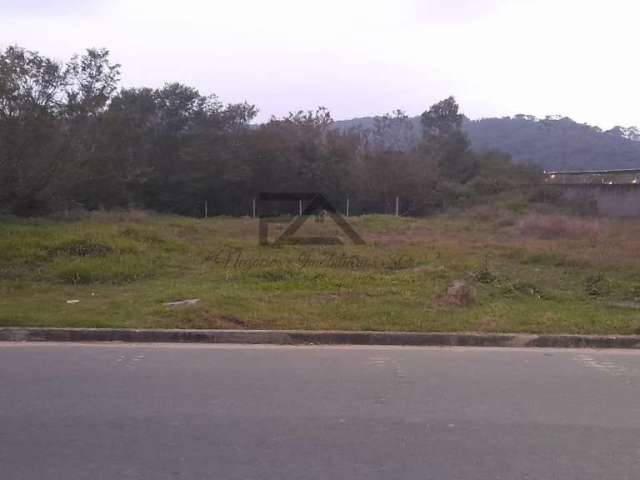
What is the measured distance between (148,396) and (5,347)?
2.74 meters

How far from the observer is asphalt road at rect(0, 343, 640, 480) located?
4.20 metres

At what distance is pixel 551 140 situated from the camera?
271ft

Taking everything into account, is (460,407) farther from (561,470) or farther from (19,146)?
(19,146)

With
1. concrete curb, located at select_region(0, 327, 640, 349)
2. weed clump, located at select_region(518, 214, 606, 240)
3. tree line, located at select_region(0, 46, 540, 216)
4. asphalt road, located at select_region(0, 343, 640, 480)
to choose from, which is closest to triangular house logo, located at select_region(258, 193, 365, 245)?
tree line, located at select_region(0, 46, 540, 216)

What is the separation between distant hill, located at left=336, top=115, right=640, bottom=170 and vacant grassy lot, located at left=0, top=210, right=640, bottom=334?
1895 inches

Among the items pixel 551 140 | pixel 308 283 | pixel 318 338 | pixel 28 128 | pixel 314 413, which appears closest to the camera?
pixel 314 413

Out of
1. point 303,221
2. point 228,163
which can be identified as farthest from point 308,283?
point 228,163

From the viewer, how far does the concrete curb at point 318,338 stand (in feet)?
25.9

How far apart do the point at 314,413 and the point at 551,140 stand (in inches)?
3278

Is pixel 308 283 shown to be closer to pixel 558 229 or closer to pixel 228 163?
pixel 558 229

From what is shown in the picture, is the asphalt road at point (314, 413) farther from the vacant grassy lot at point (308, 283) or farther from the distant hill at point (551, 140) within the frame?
the distant hill at point (551, 140)

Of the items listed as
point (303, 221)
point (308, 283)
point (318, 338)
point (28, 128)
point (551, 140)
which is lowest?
point (318, 338)

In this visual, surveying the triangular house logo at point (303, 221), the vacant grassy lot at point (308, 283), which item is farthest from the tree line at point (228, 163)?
the vacant grassy lot at point (308, 283)

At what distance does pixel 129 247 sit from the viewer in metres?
14.2
